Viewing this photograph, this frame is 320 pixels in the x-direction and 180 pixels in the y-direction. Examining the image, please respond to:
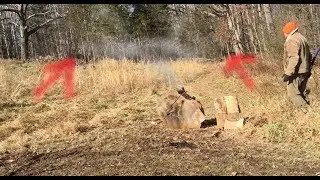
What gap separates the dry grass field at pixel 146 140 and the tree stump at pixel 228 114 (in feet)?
0.42

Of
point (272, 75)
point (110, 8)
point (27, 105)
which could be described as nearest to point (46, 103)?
point (27, 105)

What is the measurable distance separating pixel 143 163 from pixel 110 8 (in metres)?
21.2

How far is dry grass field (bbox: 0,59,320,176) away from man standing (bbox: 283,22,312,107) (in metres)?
0.22

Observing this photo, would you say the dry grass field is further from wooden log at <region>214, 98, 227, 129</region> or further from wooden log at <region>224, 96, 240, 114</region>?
wooden log at <region>224, 96, 240, 114</region>

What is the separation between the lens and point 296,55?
6.73 m

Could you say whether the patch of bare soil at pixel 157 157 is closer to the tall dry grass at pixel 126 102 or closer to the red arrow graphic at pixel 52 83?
the tall dry grass at pixel 126 102

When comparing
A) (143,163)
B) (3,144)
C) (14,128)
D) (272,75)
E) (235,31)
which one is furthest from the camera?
(235,31)

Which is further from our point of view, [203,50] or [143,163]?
[203,50]

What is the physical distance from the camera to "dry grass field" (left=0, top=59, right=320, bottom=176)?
452 cm

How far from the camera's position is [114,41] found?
26953mm

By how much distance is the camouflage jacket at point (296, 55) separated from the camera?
6734 mm

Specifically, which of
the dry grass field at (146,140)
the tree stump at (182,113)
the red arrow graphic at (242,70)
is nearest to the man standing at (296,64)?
the dry grass field at (146,140)

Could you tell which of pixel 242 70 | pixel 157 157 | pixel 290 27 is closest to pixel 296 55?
pixel 290 27
